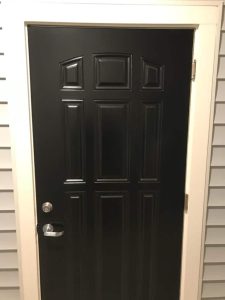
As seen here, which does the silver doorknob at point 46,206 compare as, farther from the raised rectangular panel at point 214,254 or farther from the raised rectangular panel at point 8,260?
the raised rectangular panel at point 214,254

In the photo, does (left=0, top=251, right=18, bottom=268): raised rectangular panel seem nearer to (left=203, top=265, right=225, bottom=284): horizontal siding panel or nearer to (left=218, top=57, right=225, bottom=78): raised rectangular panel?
(left=203, top=265, right=225, bottom=284): horizontal siding panel

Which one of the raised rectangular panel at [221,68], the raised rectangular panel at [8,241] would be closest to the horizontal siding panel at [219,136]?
the raised rectangular panel at [221,68]

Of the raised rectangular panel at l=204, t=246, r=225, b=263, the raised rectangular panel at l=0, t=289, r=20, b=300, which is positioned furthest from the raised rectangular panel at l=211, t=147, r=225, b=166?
the raised rectangular panel at l=0, t=289, r=20, b=300

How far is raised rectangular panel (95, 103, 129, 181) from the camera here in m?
1.54

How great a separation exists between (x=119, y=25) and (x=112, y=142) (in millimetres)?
608

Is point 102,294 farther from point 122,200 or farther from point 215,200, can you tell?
point 215,200

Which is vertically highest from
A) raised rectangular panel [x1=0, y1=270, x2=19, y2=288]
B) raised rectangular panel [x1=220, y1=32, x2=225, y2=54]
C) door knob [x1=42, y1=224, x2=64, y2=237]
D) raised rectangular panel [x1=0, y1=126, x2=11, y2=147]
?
raised rectangular panel [x1=220, y1=32, x2=225, y2=54]

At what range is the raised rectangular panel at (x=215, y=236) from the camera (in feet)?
5.40

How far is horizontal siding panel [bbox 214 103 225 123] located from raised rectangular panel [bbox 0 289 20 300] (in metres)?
1.50

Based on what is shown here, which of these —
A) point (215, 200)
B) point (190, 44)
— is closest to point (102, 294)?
point (215, 200)

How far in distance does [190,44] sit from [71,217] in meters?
1.16

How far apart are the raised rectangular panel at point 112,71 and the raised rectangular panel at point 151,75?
0.08m

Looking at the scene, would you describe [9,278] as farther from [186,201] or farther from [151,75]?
[151,75]

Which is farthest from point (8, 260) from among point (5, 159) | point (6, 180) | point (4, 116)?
point (4, 116)
